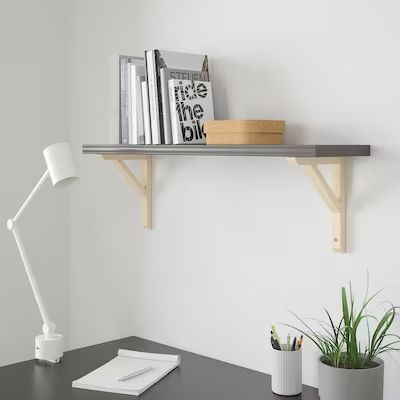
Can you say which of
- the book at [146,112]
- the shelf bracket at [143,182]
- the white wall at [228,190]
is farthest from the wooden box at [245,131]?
the shelf bracket at [143,182]

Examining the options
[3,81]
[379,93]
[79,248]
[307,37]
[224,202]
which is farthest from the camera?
[79,248]

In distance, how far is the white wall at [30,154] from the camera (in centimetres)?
251

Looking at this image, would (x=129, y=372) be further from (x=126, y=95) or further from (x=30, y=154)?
(x=30, y=154)

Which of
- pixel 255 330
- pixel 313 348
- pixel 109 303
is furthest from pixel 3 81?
pixel 313 348

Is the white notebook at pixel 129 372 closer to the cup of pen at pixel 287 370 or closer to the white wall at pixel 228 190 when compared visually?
the white wall at pixel 228 190

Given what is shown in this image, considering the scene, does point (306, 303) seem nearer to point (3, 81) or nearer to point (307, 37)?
point (307, 37)

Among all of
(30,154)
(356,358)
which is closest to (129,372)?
(356,358)

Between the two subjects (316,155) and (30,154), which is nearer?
(316,155)

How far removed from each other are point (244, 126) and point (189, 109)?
0.89ft

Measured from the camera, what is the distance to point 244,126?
1.75m

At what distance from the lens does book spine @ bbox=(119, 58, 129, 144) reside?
6.83 feet

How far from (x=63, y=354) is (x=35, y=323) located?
48cm

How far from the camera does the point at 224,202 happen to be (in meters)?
2.10

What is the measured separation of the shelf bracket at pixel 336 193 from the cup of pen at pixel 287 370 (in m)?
0.29
